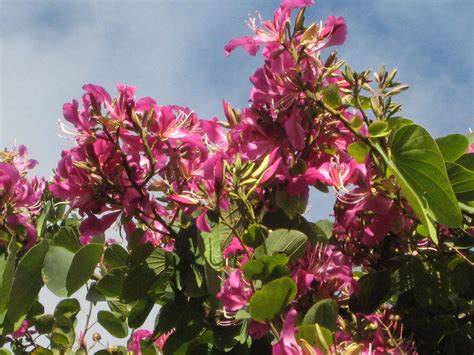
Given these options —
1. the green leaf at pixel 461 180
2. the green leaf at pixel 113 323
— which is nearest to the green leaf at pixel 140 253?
the green leaf at pixel 461 180

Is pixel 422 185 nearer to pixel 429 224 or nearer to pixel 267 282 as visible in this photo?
pixel 429 224

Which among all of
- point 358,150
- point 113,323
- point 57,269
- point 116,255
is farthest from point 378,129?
point 113,323

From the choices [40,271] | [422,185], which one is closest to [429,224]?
→ [422,185]

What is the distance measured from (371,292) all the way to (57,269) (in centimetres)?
87

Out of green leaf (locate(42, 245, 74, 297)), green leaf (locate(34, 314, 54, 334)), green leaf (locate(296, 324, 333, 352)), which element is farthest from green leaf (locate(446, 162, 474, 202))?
green leaf (locate(34, 314, 54, 334))

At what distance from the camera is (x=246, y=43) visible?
72.2 inches

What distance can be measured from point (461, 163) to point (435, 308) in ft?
1.54

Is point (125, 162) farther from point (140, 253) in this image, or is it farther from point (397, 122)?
point (397, 122)

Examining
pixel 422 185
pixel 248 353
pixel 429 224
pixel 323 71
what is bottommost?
pixel 248 353

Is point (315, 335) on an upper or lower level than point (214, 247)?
lower

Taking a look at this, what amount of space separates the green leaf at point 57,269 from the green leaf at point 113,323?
0.75 metres

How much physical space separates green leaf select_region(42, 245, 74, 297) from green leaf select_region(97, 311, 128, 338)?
748mm

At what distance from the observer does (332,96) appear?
1660 millimetres

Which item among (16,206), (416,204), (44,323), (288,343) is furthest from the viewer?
(44,323)
